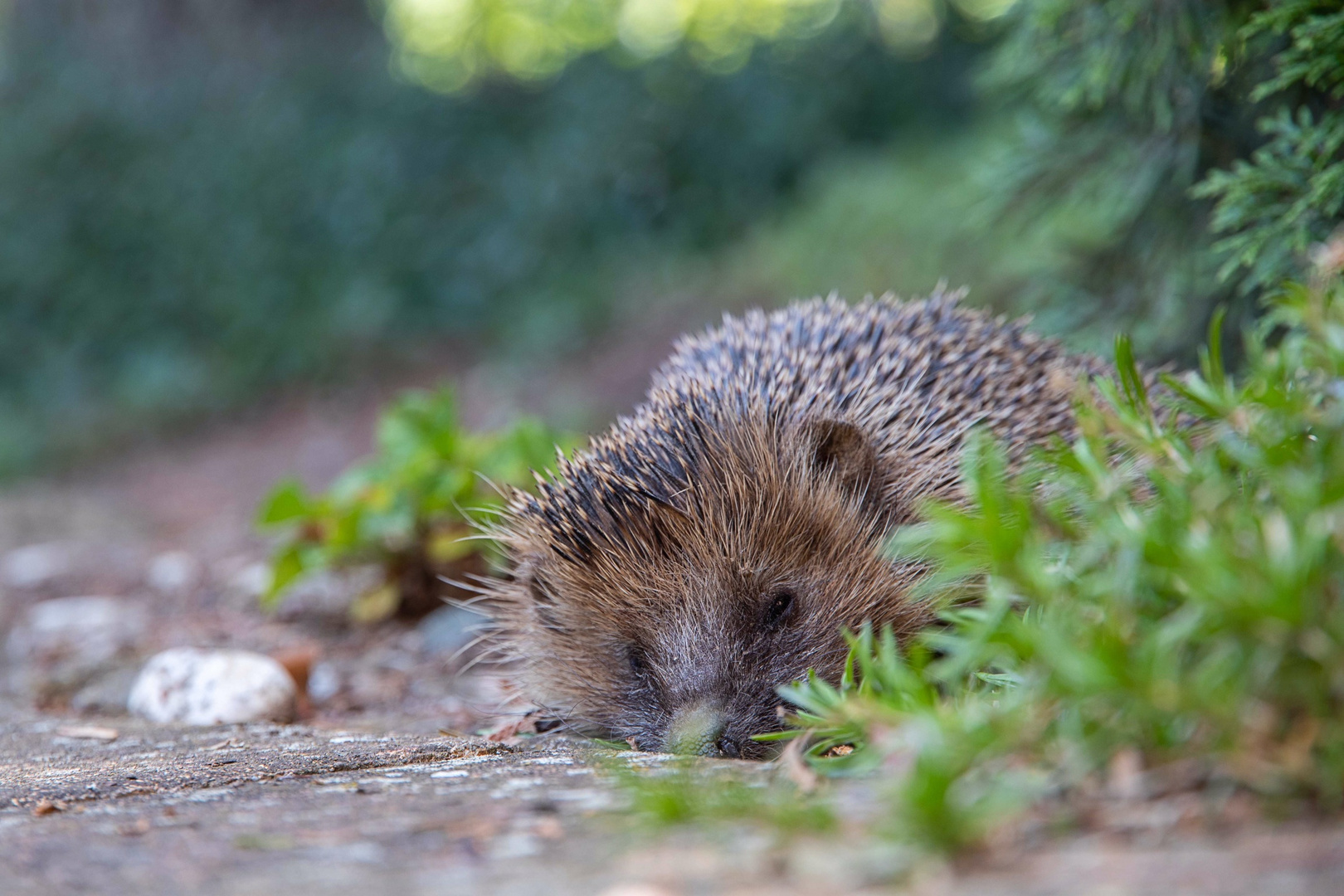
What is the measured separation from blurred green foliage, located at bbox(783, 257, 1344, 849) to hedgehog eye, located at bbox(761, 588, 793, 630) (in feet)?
2.79

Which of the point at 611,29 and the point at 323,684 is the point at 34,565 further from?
the point at 611,29

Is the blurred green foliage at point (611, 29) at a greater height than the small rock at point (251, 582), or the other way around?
the blurred green foliage at point (611, 29)

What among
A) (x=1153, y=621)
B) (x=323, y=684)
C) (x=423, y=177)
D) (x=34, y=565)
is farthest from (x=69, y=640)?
(x=423, y=177)

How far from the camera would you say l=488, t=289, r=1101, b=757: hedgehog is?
123 inches

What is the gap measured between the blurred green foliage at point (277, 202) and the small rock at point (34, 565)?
5.95m

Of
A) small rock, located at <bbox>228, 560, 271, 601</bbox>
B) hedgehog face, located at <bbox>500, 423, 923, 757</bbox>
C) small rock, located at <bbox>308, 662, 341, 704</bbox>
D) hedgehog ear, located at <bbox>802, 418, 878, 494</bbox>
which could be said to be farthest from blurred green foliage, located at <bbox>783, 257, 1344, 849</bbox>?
small rock, located at <bbox>228, 560, 271, 601</bbox>

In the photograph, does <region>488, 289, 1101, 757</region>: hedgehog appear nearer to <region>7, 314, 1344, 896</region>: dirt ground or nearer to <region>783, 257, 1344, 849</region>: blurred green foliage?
<region>7, 314, 1344, 896</region>: dirt ground

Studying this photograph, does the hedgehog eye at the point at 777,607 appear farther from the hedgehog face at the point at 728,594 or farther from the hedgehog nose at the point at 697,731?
the hedgehog nose at the point at 697,731

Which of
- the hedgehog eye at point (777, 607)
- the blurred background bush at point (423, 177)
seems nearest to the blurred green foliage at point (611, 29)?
the blurred background bush at point (423, 177)

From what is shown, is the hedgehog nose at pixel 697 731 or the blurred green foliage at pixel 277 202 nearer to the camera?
the hedgehog nose at pixel 697 731

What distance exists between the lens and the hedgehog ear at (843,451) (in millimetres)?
3424

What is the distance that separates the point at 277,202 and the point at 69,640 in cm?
1125

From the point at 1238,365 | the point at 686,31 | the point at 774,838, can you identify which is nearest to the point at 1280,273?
the point at 1238,365

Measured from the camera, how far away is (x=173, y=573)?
758 centimetres
